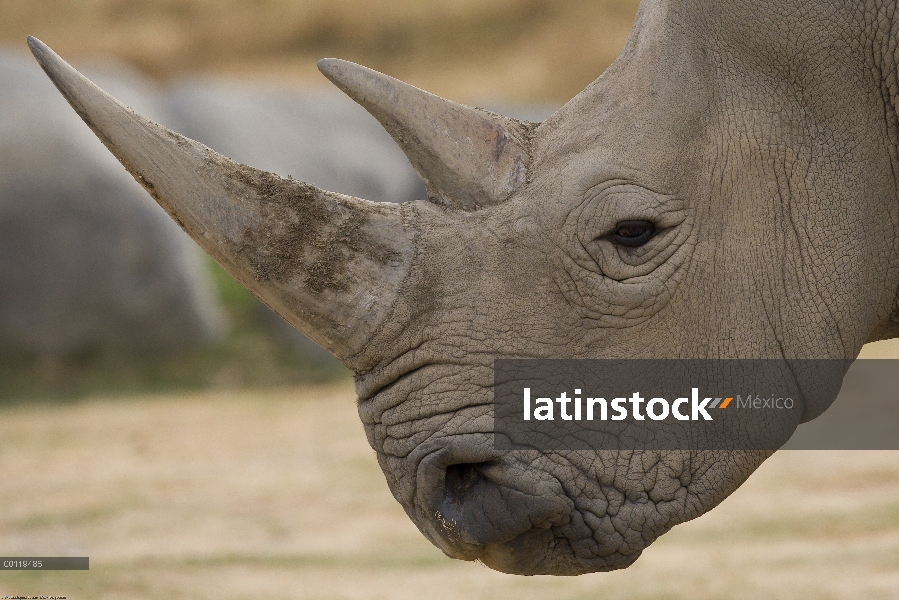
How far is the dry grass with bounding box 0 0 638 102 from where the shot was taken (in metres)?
23.4

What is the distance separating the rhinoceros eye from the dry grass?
1917 cm

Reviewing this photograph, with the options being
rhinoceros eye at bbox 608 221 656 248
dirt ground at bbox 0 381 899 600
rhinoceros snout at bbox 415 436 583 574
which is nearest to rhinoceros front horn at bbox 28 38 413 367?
rhinoceros snout at bbox 415 436 583 574

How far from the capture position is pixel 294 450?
30.0 feet

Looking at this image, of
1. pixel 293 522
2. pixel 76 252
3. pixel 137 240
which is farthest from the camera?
pixel 137 240

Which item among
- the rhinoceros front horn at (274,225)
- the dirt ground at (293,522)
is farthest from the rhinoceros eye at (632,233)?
the dirt ground at (293,522)

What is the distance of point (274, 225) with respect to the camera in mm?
3420

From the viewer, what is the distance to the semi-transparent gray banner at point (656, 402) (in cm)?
351

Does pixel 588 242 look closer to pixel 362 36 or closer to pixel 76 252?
pixel 76 252

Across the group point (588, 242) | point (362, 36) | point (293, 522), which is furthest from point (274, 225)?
point (362, 36)

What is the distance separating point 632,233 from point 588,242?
5.6 inches

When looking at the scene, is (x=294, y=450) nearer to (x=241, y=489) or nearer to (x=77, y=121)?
(x=241, y=489)

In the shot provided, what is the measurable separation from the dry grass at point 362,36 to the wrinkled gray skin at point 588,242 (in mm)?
19009

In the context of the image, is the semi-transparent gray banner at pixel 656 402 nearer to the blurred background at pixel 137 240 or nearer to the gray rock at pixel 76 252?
the blurred background at pixel 137 240

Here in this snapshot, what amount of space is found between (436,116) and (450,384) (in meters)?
0.80
